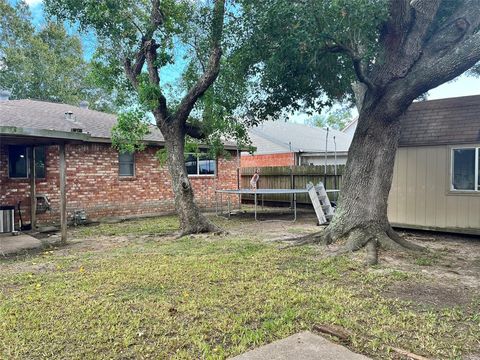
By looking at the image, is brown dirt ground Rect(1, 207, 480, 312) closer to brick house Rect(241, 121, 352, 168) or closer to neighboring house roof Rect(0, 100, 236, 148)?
neighboring house roof Rect(0, 100, 236, 148)

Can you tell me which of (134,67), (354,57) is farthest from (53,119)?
(354,57)

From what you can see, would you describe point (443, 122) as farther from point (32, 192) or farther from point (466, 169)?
point (32, 192)

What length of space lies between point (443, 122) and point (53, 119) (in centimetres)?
1128

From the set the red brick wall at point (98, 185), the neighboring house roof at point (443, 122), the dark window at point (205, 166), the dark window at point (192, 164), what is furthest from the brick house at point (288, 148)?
the neighboring house roof at point (443, 122)

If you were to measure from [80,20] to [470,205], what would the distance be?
969cm

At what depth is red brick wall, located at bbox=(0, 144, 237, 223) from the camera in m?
10.6

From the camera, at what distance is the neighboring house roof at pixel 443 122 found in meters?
8.73

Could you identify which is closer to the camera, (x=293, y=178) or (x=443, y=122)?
(x=443, y=122)

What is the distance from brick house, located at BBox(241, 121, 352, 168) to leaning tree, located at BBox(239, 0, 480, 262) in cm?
1099

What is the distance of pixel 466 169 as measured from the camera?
8.76 m

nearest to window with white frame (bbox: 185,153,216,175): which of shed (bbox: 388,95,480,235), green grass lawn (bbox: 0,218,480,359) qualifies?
shed (bbox: 388,95,480,235)

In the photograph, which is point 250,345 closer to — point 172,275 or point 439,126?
point 172,275

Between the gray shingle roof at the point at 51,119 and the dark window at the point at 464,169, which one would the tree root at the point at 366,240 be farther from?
the gray shingle roof at the point at 51,119

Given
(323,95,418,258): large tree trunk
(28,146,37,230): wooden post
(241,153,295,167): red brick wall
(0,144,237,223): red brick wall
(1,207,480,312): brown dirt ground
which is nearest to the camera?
(1,207,480,312): brown dirt ground
